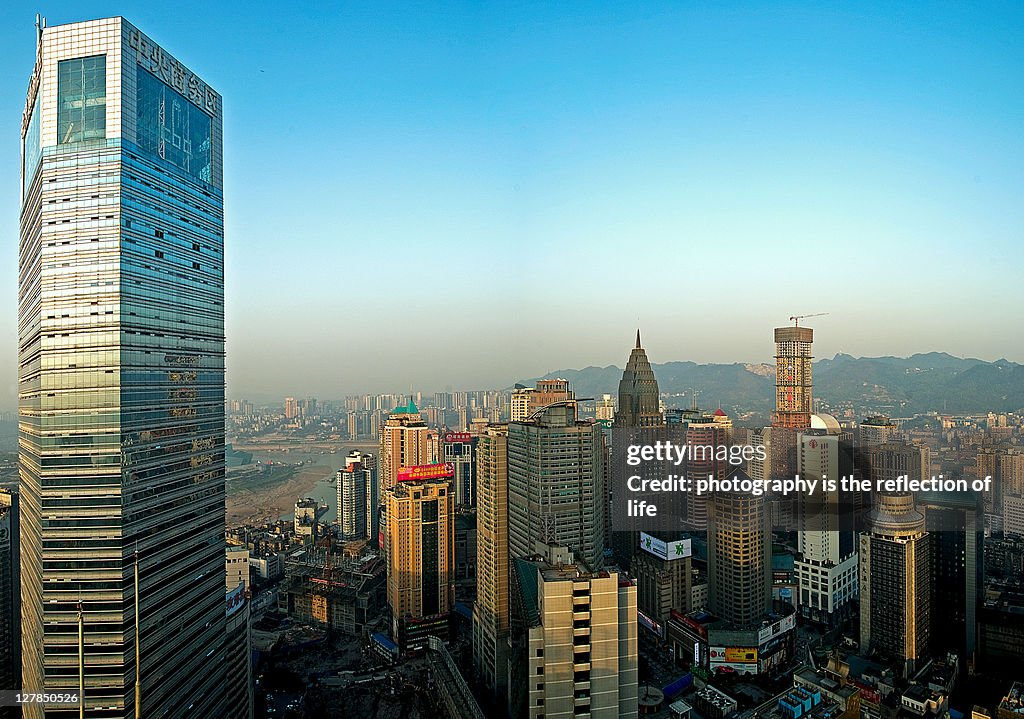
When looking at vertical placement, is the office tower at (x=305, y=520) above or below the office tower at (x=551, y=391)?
below

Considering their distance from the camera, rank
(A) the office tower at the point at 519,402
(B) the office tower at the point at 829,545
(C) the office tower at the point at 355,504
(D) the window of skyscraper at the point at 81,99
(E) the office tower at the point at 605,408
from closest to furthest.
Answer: (D) the window of skyscraper at the point at 81,99, (B) the office tower at the point at 829,545, (A) the office tower at the point at 519,402, (E) the office tower at the point at 605,408, (C) the office tower at the point at 355,504

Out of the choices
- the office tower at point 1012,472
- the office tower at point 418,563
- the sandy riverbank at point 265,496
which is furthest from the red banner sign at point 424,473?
the office tower at point 1012,472

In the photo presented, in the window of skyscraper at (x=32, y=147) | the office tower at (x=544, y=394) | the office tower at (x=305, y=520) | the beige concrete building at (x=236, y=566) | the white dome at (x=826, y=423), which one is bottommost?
the office tower at (x=305, y=520)

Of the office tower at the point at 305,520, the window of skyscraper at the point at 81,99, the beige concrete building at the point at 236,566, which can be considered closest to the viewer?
the window of skyscraper at the point at 81,99

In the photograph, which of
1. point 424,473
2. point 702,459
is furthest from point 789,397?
point 424,473

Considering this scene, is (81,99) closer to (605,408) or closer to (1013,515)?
(605,408)

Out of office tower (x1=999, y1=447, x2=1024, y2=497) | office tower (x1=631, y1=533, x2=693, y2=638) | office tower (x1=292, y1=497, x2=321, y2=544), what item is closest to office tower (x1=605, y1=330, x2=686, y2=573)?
office tower (x1=631, y1=533, x2=693, y2=638)

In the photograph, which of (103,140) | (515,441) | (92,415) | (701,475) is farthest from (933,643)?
(103,140)

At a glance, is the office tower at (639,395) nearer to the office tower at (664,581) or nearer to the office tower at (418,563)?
the office tower at (664,581)
